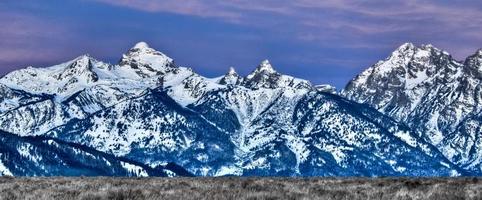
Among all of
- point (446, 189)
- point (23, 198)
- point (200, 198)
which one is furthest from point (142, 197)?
point (446, 189)

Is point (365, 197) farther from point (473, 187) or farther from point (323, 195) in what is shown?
point (473, 187)

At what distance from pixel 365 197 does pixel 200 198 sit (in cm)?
677

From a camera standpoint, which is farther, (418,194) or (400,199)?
(418,194)

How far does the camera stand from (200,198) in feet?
119

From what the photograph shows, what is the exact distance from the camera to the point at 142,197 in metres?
37.3

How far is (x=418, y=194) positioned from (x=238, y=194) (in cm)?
774

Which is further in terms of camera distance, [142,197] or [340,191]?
[340,191]

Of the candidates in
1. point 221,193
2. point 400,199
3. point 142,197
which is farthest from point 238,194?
point 400,199

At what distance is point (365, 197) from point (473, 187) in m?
8.91

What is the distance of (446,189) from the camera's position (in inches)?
1642

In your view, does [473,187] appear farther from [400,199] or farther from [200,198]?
[200,198]

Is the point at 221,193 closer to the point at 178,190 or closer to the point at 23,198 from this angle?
the point at 178,190

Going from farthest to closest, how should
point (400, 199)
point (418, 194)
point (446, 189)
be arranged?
1. point (446, 189)
2. point (418, 194)
3. point (400, 199)

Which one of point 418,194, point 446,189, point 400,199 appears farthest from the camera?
point 446,189
